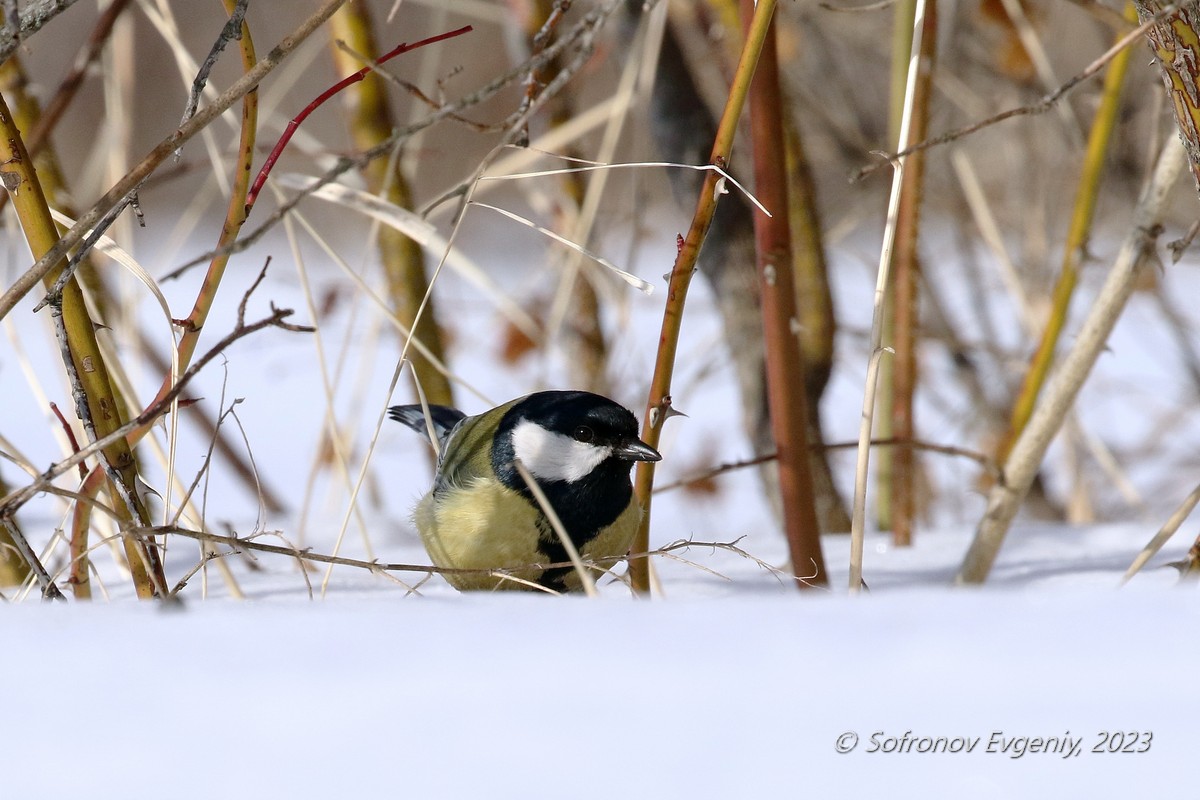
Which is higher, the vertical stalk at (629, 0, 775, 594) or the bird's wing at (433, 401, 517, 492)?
the vertical stalk at (629, 0, 775, 594)

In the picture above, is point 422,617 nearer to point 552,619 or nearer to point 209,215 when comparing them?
point 552,619

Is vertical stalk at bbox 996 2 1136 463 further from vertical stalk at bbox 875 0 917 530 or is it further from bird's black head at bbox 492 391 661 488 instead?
bird's black head at bbox 492 391 661 488

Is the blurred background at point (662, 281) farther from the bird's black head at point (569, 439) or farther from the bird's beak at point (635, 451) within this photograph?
the bird's beak at point (635, 451)

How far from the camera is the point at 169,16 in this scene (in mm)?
1866

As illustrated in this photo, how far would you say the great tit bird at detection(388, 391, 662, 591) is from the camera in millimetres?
1733

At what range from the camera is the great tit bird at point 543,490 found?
5.69 feet

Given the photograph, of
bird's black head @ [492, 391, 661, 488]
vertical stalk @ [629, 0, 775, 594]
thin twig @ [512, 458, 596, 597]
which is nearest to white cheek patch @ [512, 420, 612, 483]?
bird's black head @ [492, 391, 661, 488]

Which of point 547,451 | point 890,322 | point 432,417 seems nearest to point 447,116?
point 547,451

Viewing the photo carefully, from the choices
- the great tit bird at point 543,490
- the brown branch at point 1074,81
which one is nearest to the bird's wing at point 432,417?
the great tit bird at point 543,490

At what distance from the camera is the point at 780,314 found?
1.77 metres

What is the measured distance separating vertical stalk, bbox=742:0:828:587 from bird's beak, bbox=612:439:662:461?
0.23 metres

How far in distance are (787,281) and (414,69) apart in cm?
754

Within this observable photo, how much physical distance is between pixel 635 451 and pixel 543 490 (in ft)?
0.61

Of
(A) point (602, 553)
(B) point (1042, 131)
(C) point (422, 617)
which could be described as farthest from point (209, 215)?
(C) point (422, 617)
